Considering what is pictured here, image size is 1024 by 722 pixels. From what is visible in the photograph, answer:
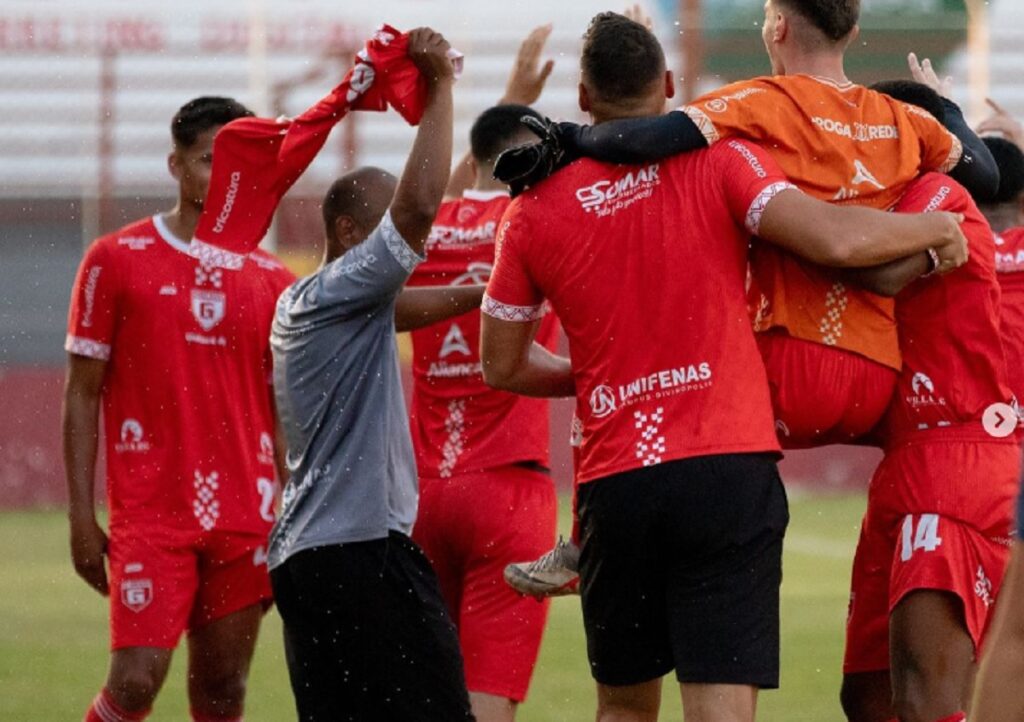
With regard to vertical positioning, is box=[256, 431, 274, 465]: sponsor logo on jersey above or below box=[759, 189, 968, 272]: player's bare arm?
below

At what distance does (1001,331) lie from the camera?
5605 mm

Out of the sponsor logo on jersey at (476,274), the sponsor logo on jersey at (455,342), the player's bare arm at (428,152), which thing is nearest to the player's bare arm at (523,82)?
the sponsor logo on jersey at (476,274)

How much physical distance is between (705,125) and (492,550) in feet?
7.71

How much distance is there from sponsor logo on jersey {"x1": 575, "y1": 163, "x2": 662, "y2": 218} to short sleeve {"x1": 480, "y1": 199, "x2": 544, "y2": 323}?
0.64ft

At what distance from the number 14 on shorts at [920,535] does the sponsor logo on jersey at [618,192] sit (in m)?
1.28

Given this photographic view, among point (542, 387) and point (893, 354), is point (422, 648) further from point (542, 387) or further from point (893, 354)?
point (893, 354)

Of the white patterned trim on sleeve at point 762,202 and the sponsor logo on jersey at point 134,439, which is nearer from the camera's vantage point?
the white patterned trim on sleeve at point 762,202

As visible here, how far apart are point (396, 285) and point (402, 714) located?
123 cm

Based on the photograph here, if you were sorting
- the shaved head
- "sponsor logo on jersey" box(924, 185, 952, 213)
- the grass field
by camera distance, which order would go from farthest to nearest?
the grass field, the shaved head, "sponsor logo on jersey" box(924, 185, 952, 213)

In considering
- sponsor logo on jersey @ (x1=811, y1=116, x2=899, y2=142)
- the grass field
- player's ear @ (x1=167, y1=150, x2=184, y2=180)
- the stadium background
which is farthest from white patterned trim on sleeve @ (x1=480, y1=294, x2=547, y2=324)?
the stadium background

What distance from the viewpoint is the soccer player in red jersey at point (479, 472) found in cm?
668

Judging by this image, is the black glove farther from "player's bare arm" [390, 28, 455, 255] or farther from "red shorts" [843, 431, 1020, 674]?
"red shorts" [843, 431, 1020, 674]

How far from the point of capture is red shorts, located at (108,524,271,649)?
21.8ft

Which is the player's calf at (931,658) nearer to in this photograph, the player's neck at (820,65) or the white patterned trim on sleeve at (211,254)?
the player's neck at (820,65)
